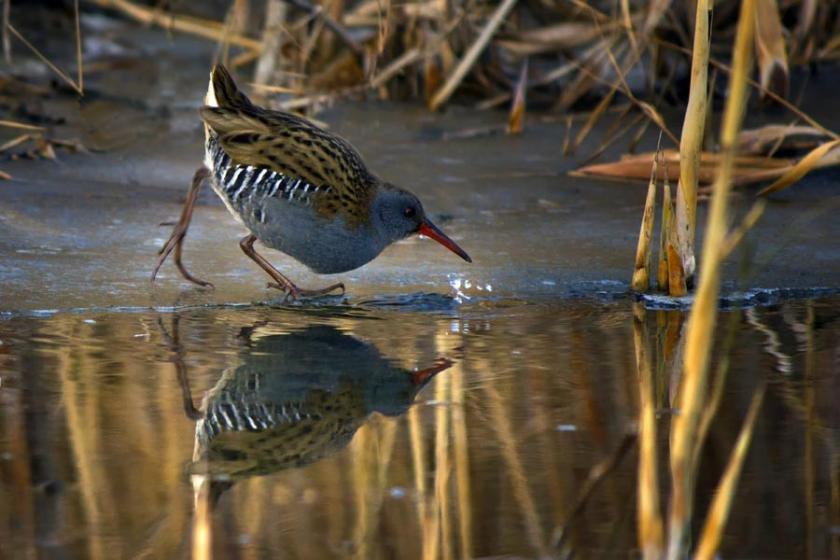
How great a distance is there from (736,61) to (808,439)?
144 cm

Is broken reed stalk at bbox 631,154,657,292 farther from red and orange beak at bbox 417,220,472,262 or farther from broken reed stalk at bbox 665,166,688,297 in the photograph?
red and orange beak at bbox 417,220,472,262

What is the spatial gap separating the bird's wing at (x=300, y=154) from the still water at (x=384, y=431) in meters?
0.46

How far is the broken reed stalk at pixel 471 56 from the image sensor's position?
7.27m

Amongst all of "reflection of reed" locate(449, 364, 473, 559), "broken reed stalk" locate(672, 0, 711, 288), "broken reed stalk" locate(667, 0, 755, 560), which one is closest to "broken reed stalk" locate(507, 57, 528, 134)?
"broken reed stalk" locate(672, 0, 711, 288)

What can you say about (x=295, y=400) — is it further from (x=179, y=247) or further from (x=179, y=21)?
(x=179, y=21)

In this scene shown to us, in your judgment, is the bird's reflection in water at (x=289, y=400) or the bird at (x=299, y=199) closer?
the bird's reflection in water at (x=289, y=400)

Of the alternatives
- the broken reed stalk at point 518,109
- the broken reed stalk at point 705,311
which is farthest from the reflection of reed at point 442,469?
the broken reed stalk at point 518,109

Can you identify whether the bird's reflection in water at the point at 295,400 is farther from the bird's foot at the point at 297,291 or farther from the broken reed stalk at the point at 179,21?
the broken reed stalk at the point at 179,21

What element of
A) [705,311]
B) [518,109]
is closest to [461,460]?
[705,311]

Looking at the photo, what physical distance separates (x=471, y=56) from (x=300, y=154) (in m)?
2.36

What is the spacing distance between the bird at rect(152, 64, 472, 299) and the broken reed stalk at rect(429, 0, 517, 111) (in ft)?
6.70

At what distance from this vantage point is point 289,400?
13.1 feet

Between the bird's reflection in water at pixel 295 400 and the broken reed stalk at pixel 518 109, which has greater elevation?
the broken reed stalk at pixel 518 109

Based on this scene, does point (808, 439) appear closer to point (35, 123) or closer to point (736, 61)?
point (736, 61)
